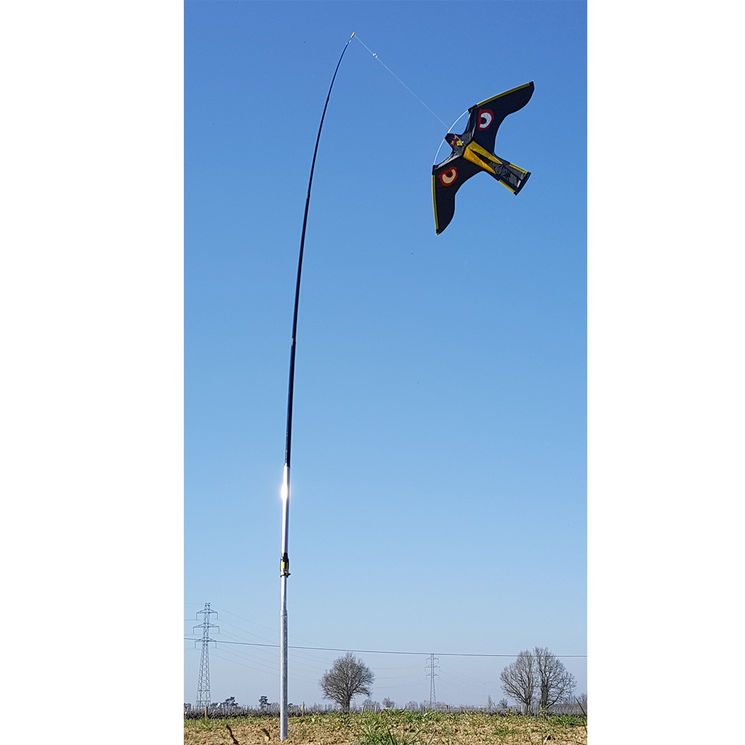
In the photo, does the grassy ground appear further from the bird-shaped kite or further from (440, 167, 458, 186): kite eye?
(440, 167, 458, 186): kite eye

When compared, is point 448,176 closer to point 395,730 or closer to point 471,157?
point 471,157

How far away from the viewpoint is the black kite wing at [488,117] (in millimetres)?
4758

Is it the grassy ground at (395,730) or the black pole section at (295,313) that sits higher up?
the black pole section at (295,313)

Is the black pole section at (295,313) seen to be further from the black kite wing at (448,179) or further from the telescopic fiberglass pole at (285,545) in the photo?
the black kite wing at (448,179)

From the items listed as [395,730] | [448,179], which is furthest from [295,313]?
[395,730]

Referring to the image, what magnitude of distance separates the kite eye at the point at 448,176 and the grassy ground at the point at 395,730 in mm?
3041

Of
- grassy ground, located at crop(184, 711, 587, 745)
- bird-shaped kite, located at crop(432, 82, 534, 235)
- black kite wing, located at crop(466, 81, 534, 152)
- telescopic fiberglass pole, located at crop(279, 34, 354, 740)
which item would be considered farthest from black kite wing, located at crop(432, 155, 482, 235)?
grassy ground, located at crop(184, 711, 587, 745)

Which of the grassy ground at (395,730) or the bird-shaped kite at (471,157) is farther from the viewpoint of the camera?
the bird-shaped kite at (471,157)

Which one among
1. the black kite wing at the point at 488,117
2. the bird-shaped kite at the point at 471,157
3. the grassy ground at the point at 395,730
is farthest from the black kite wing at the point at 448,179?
the grassy ground at the point at 395,730

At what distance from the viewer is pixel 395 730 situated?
15.2 feet

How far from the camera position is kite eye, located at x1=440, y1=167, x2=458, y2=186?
477cm

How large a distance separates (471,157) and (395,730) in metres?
3.29

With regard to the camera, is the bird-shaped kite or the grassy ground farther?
the bird-shaped kite

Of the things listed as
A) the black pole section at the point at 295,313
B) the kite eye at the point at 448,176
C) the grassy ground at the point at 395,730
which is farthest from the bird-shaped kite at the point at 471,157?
the grassy ground at the point at 395,730
